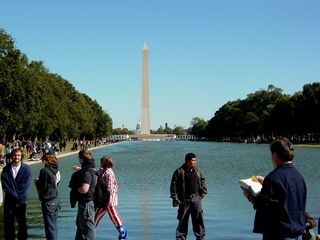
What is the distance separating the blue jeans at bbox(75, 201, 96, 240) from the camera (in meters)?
10.4

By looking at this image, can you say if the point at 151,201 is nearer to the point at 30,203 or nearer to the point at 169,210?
the point at 169,210

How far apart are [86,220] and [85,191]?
1.94 ft

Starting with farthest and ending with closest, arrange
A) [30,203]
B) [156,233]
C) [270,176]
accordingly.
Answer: [30,203] < [156,233] < [270,176]

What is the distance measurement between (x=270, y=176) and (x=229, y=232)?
7.30 m

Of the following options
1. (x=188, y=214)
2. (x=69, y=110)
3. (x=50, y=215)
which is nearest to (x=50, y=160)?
(x=50, y=215)

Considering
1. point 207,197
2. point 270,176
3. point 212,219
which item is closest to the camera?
point 270,176

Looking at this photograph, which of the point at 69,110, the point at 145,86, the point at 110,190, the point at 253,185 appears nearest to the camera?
the point at 253,185

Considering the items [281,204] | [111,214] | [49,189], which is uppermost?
[281,204]

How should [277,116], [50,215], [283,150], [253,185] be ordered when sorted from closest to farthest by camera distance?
[283,150] → [253,185] → [50,215] → [277,116]

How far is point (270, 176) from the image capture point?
6.41 meters

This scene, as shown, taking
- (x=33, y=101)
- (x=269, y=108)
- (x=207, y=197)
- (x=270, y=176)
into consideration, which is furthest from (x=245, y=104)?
(x=270, y=176)

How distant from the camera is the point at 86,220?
1045 centimetres

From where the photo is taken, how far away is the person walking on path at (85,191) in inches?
400

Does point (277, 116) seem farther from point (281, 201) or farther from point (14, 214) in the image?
point (281, 201)
